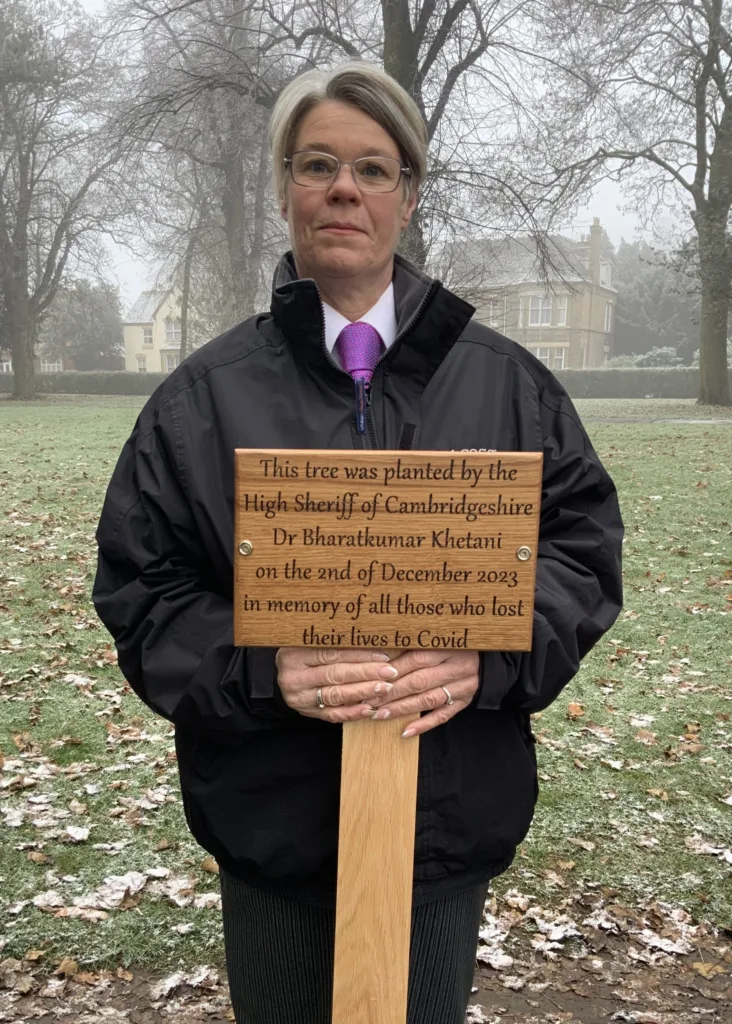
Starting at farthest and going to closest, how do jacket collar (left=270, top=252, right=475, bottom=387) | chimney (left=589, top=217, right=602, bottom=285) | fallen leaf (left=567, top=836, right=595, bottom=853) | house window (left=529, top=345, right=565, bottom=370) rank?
house window (left=529, top=345, right=565, bottom=370)
chimney (left=589, top=217, right=602, bottom=285)
fallen leaf (left=567, top=836, right=595, bottom=853)
jacket collar (left=270, top=252, right=475, bottom=387)

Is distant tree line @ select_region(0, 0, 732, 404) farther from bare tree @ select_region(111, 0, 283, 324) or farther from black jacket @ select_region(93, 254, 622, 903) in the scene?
black jacket @ select_region(93, 254, 622, 903)

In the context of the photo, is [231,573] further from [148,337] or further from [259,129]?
[148,337]

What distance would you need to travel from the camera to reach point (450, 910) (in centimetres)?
170

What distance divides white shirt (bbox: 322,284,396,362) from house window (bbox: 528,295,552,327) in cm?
6300

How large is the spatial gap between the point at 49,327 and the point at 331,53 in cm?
4021

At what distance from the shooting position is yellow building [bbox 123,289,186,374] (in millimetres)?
70938

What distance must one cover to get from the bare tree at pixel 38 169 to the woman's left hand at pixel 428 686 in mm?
27103

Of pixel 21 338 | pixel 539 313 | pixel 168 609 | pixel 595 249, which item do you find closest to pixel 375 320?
pixel 168 609

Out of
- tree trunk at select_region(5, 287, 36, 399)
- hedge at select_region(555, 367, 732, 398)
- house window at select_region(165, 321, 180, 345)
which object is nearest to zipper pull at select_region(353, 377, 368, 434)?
tree trunk at select_region(5, 287, 36, 399)

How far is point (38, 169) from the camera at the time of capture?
31.2 meters

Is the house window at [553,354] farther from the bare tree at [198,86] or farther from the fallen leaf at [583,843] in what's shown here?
the fallen leaf at [583,843]

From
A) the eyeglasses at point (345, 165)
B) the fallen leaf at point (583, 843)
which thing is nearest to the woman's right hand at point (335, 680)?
the eyeglasses at point (345, 165)

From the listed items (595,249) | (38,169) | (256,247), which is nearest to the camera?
(256,247)

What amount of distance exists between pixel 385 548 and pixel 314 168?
2.56ft
